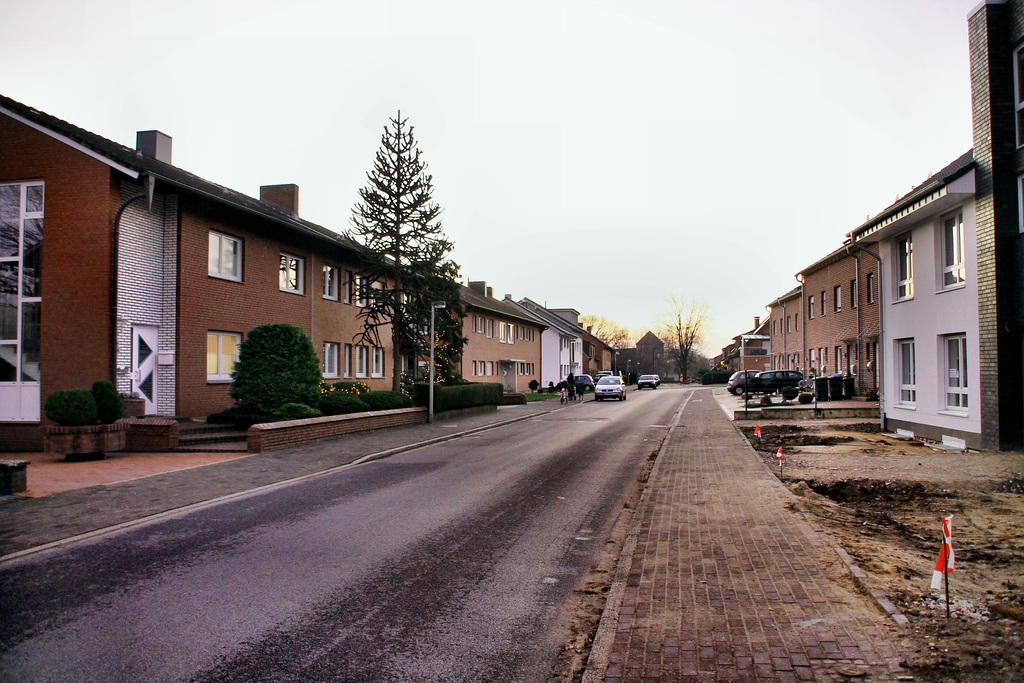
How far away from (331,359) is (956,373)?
20060mm

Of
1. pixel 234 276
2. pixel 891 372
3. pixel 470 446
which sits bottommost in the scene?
pixel 470 446

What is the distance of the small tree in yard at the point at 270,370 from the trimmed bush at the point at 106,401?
3.29 m

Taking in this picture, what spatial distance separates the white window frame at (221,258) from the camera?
1897cm

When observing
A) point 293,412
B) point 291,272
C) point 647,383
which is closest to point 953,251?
point 293,412

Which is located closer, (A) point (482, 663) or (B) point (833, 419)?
(A) point (482, 663)

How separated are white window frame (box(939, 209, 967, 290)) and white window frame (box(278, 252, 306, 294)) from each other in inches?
A: 749

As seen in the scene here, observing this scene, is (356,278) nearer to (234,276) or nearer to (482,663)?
(234,276)

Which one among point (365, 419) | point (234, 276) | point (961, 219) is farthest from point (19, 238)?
point (961, 219)

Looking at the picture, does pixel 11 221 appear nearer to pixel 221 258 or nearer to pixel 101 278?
pixel 101 278

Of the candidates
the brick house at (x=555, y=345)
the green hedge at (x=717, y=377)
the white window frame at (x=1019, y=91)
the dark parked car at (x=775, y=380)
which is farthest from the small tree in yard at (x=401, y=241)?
the green hedge at (x=717, y=377)

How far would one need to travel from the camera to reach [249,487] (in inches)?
406

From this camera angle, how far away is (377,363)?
29.6 metres

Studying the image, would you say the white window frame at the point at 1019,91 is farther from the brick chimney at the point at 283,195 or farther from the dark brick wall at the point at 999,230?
the brick chimney at the point at 283,195

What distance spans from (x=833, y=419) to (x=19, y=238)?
24271 millimetres
